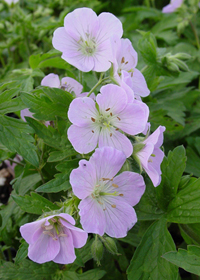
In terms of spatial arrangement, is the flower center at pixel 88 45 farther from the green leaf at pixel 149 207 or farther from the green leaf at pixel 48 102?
the green leaf at pixel 149 207

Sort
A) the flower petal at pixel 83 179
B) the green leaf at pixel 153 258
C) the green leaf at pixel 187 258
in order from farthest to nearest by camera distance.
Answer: the green leaf at pixel 153 258
the green leaf at pixel 187 258
the flower petal at pixel 83 179

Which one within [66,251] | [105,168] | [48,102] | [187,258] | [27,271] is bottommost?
[27,271]

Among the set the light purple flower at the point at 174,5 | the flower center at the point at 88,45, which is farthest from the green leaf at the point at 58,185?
the light purple flower at the point at 174,5

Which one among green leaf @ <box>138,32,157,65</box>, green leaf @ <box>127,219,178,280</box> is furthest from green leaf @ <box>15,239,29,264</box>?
green leaf @ <box>138,32,157,65</box>

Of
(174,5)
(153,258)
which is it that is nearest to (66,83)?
(153,258)

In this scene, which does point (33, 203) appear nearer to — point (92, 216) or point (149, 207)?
point (92, 216)

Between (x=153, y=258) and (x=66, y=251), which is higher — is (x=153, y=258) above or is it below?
below

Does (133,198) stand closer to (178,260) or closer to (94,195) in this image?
(94,195)
